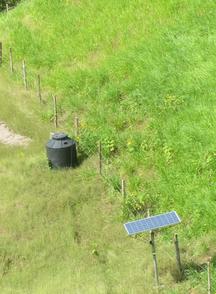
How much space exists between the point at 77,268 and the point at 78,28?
14.6 m

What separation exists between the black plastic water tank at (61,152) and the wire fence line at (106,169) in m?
0.70

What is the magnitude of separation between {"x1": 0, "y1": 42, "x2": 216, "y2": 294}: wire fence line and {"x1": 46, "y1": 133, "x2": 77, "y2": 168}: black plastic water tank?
70 centimetres

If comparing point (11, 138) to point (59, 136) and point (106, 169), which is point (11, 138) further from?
point (106, 169)

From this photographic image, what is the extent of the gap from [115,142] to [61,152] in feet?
5.83

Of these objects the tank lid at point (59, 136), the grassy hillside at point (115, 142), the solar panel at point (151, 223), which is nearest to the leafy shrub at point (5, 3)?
the grassy hillside at point (115, 142)

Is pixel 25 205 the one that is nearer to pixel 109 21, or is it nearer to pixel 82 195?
pixel 82 195

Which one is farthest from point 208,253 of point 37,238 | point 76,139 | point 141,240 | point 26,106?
point 26,106

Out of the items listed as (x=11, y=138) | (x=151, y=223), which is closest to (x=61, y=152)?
(x=11, y=138)

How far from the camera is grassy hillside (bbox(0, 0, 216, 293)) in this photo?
1198 centimetres

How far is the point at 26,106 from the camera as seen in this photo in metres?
19.8

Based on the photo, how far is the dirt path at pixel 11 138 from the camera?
17.5m

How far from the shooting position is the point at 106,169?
51.1 ft

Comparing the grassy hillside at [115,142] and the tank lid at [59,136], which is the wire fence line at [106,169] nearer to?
the grassy hillside at [115,142]

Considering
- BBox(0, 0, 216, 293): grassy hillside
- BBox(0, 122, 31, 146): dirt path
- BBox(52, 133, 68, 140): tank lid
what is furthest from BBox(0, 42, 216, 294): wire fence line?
BBox(0, 122, 31, 146): dirt path
